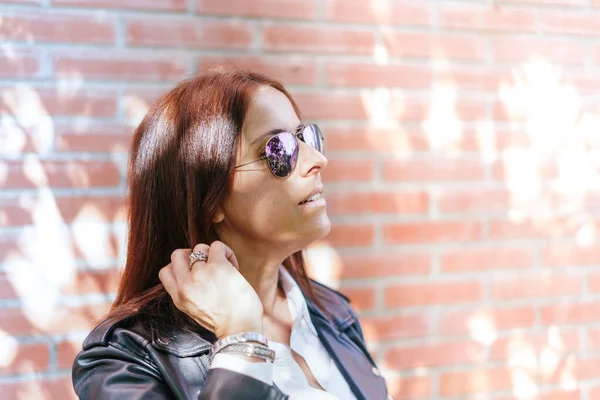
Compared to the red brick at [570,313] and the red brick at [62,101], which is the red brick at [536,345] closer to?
the red brick at [570,313]

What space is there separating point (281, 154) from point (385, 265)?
3.42 feet

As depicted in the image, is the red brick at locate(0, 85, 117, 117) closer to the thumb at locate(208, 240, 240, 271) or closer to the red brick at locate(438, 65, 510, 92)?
the thumb at locate(208, 240, 240, 271)

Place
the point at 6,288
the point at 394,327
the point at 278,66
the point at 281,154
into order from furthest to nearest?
the point at 394,327
the point at 278,66
the point at 6,288
the point at 281,154

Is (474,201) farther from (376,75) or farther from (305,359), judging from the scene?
(305,359)

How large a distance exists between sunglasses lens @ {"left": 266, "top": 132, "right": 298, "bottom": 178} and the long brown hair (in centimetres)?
11

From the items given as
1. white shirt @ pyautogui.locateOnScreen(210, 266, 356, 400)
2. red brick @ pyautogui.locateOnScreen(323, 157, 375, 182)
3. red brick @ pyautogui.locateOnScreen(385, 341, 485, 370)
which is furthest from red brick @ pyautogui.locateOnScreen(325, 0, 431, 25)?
red brick @ pyautogui.locateOnScreen(385, 341, 485, 370)

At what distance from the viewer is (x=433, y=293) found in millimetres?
2828

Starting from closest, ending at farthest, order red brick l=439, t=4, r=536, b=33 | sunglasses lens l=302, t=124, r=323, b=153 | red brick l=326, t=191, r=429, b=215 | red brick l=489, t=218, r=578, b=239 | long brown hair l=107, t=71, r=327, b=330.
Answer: long brown hair l=107, t=71, r=327, b=330 < sunglasses lens l=302, t=124, r=323, b=153 < red brick l=326, t=191, r=429, b=215 < red brick l=439, t=4, r=536, b=33 < red brick l=489, t=218, r=578, b=239

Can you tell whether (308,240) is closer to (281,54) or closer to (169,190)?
(169,190)

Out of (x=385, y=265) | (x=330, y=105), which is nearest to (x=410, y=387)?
(x=385, y=265)

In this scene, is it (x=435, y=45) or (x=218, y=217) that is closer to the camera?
(x=218, y=217)

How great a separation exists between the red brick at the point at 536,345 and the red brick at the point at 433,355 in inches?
4.0

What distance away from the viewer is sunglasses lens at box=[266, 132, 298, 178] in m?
1.91

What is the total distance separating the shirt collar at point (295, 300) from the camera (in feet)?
7.16
